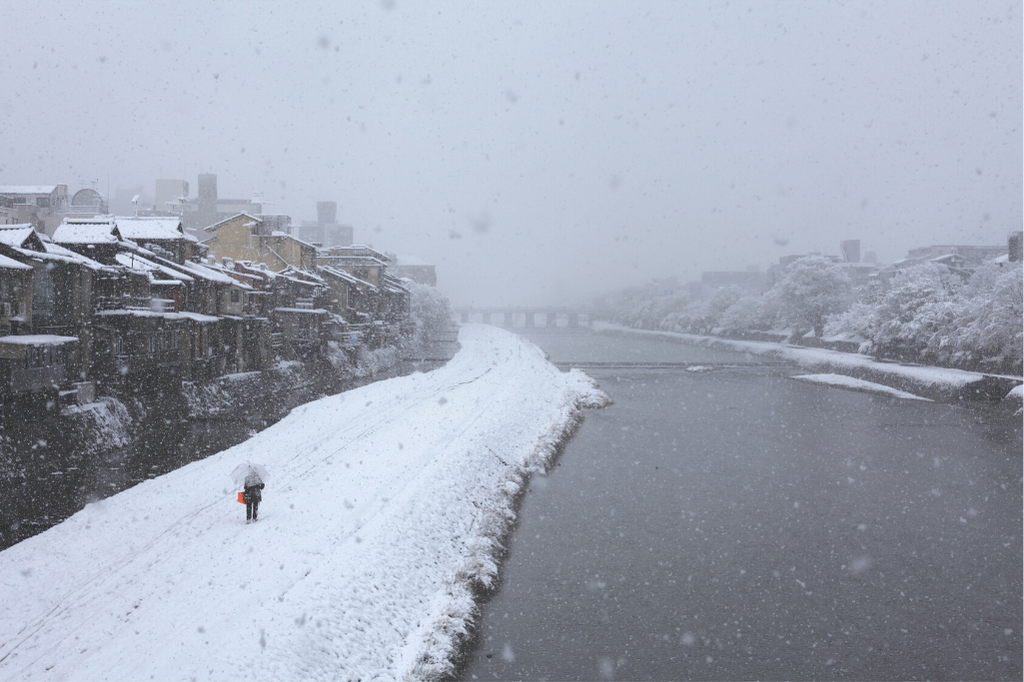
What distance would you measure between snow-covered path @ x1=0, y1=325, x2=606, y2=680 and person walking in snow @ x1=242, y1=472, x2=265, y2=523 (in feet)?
0.80

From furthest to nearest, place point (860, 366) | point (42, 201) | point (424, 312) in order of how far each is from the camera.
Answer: point (424, 312), point (42, 201), point (860, 366)

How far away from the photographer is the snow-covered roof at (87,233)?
24620 millimetres

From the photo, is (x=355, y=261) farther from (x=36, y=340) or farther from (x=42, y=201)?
(x=36, y=340)

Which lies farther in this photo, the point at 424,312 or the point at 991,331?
the point at 424,312

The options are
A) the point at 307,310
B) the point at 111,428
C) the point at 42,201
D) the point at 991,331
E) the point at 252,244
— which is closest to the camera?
the point at 111,428

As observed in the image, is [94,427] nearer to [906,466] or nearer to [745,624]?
[745,624]

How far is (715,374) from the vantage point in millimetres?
48312

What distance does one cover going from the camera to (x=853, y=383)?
41.2 m

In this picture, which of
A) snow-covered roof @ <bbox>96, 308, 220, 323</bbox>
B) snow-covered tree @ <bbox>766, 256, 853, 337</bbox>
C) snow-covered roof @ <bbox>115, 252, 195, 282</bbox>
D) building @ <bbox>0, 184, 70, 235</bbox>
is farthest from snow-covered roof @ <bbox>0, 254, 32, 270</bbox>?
snow-covered tree @ <bbox>766, 256, 853, 337</bbox>

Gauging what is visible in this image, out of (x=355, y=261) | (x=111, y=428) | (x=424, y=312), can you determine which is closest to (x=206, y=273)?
(x=111, y=428)

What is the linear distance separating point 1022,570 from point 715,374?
36.1 metres

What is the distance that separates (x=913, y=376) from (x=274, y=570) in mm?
42217

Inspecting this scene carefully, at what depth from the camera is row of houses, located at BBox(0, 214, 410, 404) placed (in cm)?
1884

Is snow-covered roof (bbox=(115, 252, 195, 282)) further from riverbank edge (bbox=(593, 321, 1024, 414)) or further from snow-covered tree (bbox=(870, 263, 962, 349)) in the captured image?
snow-covered tree (bbox=(870, 263, 962, 349))
